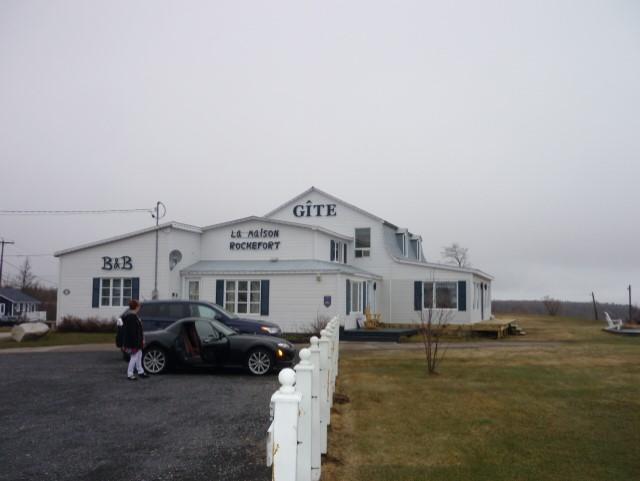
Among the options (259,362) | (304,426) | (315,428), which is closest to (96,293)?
(259,362)

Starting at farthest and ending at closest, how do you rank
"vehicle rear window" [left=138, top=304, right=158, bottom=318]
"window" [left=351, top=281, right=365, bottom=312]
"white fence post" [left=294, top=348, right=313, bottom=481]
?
1. "window" [left=351, top=281, right=365, bottom=312]
2. "vehicle rear window" [left=138, top=304, right=158, bottom=318]
3. "white fence post" [left=294, top=348, right=313, bottom=481]

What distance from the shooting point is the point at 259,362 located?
521 inches

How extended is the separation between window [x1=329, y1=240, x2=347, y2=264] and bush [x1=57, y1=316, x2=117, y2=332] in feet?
35.3

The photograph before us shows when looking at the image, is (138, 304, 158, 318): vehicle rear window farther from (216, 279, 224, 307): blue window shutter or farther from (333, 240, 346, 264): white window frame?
(333, 240, 346, 264): white window frame

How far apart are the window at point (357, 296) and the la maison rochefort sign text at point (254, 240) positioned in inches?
161

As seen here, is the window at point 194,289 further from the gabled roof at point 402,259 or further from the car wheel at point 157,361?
the car wheel at point 157,361

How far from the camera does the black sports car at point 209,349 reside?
1323 cm

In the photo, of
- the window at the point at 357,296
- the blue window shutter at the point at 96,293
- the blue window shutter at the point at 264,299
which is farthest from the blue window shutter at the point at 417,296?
the blue window shutter at the point at 96,293

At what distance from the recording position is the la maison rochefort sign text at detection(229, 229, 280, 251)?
2864 centimetres

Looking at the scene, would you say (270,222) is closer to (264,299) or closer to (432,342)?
(264,299)

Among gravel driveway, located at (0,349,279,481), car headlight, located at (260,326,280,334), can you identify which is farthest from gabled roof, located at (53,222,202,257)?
gravel driveway, located at (0,349,279,481)

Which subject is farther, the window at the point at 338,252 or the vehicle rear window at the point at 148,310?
the window at the point at 338,252

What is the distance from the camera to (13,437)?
752 cm

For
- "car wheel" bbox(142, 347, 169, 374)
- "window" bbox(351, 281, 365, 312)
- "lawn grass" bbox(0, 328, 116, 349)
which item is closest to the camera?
"car wheel" bbox(142, 347, 169, 374)
